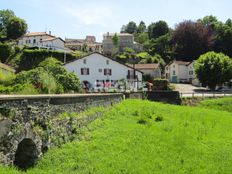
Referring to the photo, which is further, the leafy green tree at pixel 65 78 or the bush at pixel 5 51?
the bush at pixel 5 51

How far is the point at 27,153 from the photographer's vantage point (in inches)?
537

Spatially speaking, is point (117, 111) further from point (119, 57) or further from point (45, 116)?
point (119, 57)

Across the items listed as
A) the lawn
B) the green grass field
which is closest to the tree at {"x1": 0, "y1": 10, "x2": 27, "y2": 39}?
the lawn

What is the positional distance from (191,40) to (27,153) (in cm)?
8572

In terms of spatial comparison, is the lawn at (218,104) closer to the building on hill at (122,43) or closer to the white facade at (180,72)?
the white facade at (180,72)

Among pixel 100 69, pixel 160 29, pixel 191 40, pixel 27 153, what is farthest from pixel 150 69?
pixel 27 153

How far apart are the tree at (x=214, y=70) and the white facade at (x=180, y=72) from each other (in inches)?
805

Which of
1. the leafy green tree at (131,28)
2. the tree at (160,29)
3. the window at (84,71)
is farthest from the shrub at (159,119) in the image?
the leafy green tree at (131,28)

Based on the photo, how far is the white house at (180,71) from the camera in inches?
3595

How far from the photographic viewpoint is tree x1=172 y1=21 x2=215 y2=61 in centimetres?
9562

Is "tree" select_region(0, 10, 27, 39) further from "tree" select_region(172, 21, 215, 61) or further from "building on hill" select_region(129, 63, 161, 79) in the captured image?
"tree" select_region(172, 21, 215, 61)

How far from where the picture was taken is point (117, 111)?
86.5 feet

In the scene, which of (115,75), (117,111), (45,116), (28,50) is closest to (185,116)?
(117,111)

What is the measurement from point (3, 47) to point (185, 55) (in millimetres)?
41037
